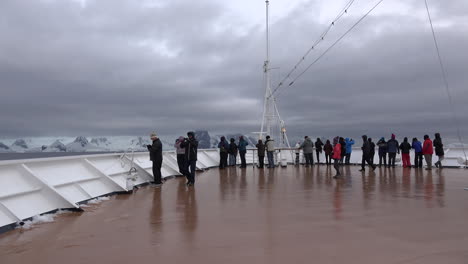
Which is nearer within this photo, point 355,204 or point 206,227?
point 206,227

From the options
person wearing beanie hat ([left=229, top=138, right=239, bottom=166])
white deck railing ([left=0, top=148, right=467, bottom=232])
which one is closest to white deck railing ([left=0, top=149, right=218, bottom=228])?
white deck railing ([left=0, top=148, right=467, bottom=232])

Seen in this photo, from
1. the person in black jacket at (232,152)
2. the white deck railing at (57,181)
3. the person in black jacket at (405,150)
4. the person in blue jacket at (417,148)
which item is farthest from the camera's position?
the person in black jacket at (232,152)

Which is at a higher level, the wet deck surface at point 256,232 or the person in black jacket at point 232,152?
the person in black jacket at point 232,152

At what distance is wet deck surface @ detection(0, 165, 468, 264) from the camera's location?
3592 millimetres

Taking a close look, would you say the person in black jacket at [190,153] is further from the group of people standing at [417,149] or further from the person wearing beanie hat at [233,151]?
the group of people standing at [417,149]

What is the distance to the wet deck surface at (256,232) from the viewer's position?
141 inches

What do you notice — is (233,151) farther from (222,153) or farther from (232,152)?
(222,153)

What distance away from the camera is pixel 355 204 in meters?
6.62

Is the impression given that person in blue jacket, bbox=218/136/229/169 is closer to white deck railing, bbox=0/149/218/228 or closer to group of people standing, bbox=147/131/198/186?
white deck railing, bbox=0/149/218/228

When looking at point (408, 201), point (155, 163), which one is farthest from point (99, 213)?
point (408, 201)

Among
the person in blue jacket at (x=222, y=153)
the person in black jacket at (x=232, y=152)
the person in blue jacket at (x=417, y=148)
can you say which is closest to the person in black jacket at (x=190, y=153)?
the person in blue jacket at (x=222, y=153)

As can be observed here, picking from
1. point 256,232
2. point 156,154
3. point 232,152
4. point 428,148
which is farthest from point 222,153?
point 256,232

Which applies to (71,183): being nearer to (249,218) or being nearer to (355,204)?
(249,218)

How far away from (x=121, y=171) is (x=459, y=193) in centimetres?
840
